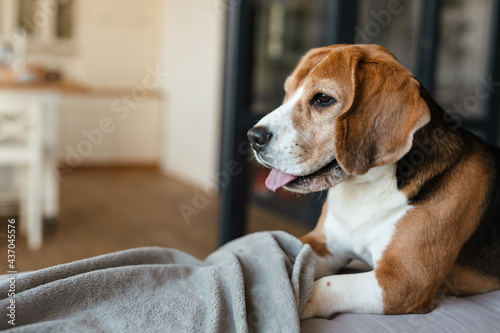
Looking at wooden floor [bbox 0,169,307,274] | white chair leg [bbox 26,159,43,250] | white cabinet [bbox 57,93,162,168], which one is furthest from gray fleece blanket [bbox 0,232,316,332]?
white cabinet [bbox 57,93,162,168]

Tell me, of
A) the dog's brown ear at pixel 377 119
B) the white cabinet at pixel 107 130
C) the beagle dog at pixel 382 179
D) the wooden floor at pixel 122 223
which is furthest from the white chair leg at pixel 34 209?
the white cabinet at pixel 107 130

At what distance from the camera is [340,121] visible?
1.00 meters

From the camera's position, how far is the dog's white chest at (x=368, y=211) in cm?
105

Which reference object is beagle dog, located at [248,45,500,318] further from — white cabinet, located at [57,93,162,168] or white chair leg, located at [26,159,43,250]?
white cabinet, located at [57,93,162,168]

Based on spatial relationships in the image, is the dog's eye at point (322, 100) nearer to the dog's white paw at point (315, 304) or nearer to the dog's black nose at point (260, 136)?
the dog's black nose at point (260, 136)

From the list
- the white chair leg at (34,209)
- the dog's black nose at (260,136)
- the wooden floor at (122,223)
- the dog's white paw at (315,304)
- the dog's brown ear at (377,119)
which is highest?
the dog's brown ear at (377,119)

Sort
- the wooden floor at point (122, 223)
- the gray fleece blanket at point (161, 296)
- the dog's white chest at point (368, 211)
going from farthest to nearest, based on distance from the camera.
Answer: the wooden floor at point (122, 223) → the dog's white chest at point (368, 211) → the gray fleece blanket at point (161, 296)

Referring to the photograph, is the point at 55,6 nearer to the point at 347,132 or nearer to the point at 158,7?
the point at 158,7

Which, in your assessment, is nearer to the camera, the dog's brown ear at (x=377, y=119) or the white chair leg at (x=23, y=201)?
the dog's brown ear at (x=377, y=119)

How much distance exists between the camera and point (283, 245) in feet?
3.43

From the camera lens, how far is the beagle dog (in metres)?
0.97

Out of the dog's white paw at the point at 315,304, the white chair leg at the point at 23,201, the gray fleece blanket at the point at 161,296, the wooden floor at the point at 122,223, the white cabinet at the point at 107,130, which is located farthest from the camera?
the white cabinet at the point at 107,130

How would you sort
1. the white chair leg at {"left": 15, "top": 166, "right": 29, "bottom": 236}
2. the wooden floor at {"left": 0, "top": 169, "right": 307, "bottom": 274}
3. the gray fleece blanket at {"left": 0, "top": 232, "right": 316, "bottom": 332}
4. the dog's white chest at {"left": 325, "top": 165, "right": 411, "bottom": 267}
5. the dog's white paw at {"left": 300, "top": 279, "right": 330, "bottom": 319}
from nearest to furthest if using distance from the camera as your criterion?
the gray fleece blanket at {"left": 0, "top": 232, "right": 316, "bottom": 332} → the dog's white paw at {"left": 300, "top": 279, "right": 330, "bottom": 319} → the dog's white chest at {"left": 325, "top": 165, "right": 411, "bottom": 267} → the wooden floor at {"left": 0, "top": 169, "right": 307, "bottom": 274} → the white chair leg at {"left": 15, "top": 166, "right": 29, "bottom": 236}

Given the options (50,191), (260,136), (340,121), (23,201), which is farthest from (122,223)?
(340,121)
